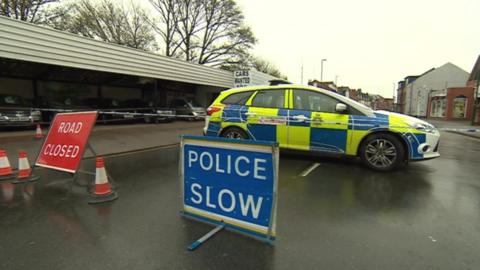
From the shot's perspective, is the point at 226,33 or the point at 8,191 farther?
the point at 226,33

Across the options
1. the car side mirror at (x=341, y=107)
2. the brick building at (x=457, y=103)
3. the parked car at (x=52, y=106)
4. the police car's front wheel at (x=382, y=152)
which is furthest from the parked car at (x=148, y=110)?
the brick building at (x=457, y=103)

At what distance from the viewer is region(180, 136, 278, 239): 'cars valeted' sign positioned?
102 inches

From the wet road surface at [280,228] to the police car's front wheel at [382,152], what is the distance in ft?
1.30

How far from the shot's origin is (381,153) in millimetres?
5305

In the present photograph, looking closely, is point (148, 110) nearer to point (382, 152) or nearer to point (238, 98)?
point (238, 98)

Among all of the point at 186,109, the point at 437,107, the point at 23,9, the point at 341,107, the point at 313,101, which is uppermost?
the point at 23,9

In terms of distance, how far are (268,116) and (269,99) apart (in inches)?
16.9

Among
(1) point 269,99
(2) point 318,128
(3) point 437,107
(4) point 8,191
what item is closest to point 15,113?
(4) point 8,191

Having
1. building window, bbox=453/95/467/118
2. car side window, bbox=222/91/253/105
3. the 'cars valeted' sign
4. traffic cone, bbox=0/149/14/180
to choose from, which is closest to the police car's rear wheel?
car side window, bbox=222/91/253/105

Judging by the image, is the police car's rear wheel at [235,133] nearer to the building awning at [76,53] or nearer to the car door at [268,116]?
the car door at [268,116]

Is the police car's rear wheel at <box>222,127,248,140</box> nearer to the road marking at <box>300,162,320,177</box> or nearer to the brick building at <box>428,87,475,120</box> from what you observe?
the road marking at <box>300,162,320,177</box>

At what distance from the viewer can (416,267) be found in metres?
2.27

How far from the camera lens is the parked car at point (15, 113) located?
10383 millimetres

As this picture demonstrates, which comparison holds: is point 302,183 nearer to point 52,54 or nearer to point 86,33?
point 52,54
